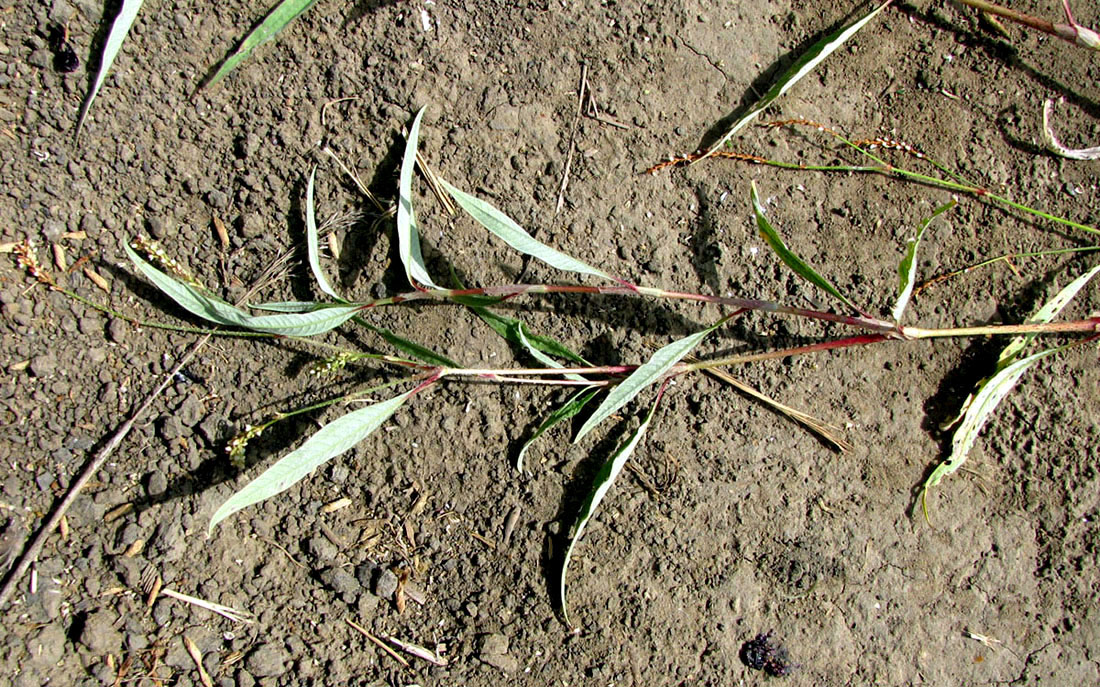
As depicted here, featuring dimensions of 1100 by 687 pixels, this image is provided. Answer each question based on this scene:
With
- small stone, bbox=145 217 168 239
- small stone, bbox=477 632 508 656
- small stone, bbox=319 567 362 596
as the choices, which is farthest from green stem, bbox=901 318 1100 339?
small stone, bbox=145 217 168 239

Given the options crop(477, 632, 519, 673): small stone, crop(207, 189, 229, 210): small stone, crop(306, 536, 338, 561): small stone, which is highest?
crop(207, 189, 229, 210): small stone

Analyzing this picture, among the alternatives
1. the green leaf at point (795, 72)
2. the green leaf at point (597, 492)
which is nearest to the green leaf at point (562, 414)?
the green leaf at point (597, 492)

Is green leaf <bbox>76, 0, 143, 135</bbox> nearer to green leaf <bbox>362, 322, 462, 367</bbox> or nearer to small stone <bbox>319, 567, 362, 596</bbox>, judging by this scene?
green leaf <bbox>362, 322, 462, 367</bbox>

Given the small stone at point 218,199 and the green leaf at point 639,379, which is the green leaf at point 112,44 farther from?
the green leaf at point 639,379

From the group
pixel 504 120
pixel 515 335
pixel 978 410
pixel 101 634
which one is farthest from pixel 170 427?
pixel 978 410

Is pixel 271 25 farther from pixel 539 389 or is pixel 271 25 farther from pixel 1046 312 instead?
pixel 1046 312

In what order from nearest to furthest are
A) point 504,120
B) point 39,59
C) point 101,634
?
point 101,634
point 39,59
point 504,120

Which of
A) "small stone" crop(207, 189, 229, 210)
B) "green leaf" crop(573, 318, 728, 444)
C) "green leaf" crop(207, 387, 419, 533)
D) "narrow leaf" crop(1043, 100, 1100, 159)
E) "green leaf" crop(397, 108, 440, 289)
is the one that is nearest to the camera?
"green leaf" crop(207, 387, 419, 533)
